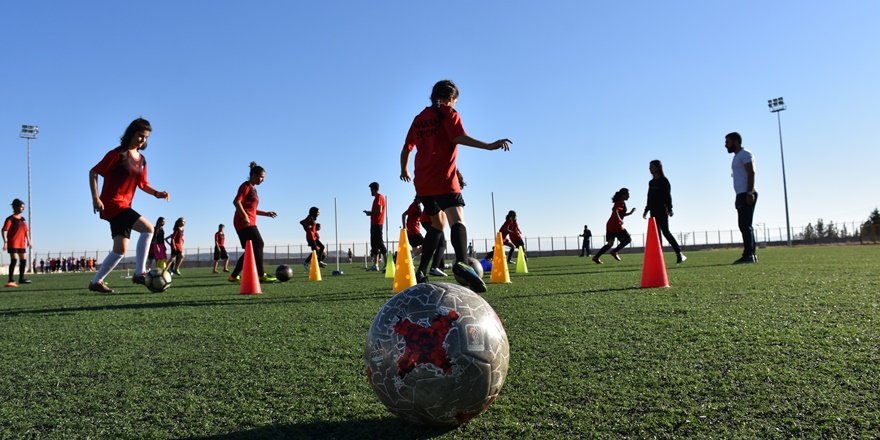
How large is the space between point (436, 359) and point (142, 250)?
7257mm

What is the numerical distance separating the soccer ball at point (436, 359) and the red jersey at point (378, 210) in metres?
13.4

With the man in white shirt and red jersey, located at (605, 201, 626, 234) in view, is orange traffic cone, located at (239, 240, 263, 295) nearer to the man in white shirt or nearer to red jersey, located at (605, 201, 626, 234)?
the man in white shirt

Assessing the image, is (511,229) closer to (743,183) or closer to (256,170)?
(743,183)

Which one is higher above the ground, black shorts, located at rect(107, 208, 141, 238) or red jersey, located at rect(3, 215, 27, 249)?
red jersey, located at rect(3, 215, 27, 249)

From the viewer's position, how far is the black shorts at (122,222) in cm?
779

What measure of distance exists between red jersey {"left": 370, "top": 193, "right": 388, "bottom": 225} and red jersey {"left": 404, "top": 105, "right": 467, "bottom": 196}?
9.39 meters

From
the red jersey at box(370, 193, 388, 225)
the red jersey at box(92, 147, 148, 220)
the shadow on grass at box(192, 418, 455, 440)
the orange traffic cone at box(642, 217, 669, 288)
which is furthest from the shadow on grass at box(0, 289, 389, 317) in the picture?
the red jersey at box(370, 193, 388, 225)

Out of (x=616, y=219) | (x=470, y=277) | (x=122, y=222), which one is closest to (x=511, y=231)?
(x=616, y=219)

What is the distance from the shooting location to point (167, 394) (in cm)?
272

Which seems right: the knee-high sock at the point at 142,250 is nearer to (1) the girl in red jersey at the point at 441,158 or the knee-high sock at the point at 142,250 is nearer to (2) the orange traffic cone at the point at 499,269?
(1) the girl in red jersey at the point at 441,158

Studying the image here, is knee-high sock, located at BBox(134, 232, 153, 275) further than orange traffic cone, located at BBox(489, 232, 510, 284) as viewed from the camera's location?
No

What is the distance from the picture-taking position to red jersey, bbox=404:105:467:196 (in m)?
6.07

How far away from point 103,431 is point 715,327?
11.1 ft

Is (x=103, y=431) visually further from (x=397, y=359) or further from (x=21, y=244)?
(x=21, y=244)
